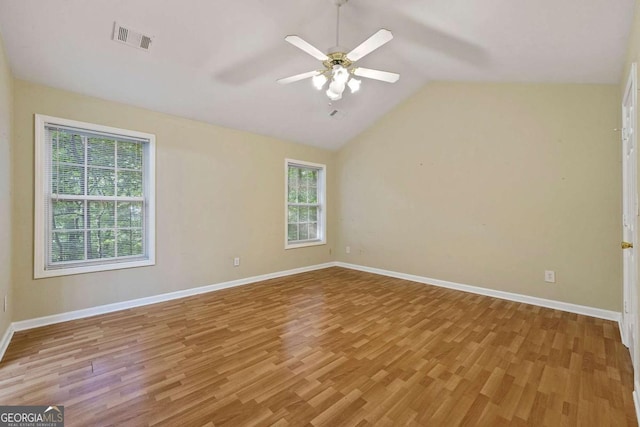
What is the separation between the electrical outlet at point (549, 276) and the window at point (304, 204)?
134 inches

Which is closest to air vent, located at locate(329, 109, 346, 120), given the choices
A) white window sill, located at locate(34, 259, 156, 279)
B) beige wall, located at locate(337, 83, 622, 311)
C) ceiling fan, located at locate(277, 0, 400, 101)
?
beige wall, located at locate(337, 83, 622, 311)

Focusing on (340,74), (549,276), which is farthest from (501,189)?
(340,74)

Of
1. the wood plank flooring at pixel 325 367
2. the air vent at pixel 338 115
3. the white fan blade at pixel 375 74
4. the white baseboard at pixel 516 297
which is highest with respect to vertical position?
the air vent at pixel 338 115

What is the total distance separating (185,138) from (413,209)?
11.4 feet

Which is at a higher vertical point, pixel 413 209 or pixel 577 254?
pixel 413 209

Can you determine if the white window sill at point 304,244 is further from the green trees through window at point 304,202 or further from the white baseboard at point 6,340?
the white baseboard at point 6,340

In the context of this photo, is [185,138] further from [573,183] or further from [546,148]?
[573,183]

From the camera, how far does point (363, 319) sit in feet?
9.82

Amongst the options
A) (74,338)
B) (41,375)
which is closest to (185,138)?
(74,338)

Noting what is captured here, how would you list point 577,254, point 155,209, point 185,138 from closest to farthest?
point 577,254 → point 155,209 → point 185,138

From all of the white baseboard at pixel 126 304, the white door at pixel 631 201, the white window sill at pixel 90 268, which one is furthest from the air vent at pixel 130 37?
the white door at pixel 631 201

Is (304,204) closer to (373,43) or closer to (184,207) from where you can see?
(184,207)

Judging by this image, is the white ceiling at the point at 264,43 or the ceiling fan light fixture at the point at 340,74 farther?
the ceiling fan light fixture at the point at 340,74

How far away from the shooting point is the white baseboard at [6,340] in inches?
88.3
